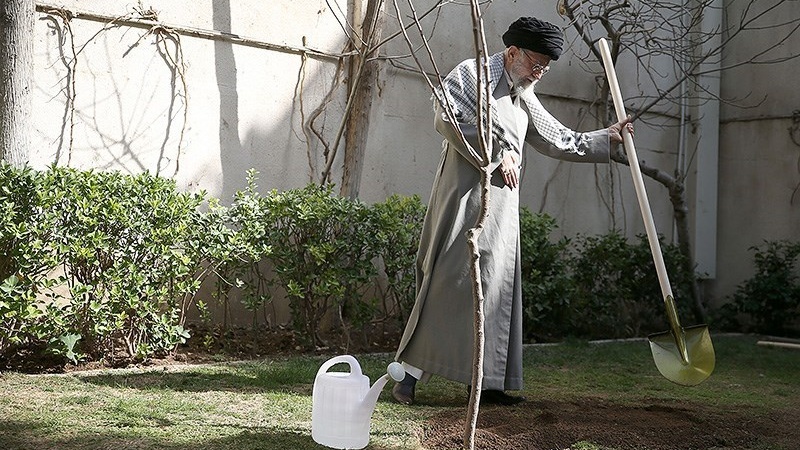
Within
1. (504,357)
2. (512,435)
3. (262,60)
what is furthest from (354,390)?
(262,60)

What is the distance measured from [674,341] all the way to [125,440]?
269 centimetres

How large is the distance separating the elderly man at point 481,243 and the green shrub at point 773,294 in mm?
4572

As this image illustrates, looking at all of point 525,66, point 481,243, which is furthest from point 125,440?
point 525,66

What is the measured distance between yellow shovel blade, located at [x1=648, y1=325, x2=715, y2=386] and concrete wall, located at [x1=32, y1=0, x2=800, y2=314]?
132 inches

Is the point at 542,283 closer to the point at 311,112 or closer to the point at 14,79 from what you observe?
the point at 311,112

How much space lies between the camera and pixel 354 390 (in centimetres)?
350

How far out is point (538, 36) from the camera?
4.41 m

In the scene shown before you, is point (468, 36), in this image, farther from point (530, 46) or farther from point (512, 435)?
point (512, 435)

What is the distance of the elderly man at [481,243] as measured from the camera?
4.41 metres

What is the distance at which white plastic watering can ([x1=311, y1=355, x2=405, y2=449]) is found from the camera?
3.49 metres

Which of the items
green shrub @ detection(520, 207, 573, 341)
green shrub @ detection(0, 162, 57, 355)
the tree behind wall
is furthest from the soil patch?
the tree behind wall

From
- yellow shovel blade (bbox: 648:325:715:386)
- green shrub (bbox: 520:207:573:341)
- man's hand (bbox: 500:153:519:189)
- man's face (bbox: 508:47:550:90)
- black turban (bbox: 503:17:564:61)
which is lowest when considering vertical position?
yellow shovel blade (bbox: 648:325:715:386)

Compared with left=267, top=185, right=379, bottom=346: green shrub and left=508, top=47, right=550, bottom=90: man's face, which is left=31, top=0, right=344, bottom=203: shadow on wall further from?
left=508, top=47, right=550, bottom=90: man's face

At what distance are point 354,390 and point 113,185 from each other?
238 cm
